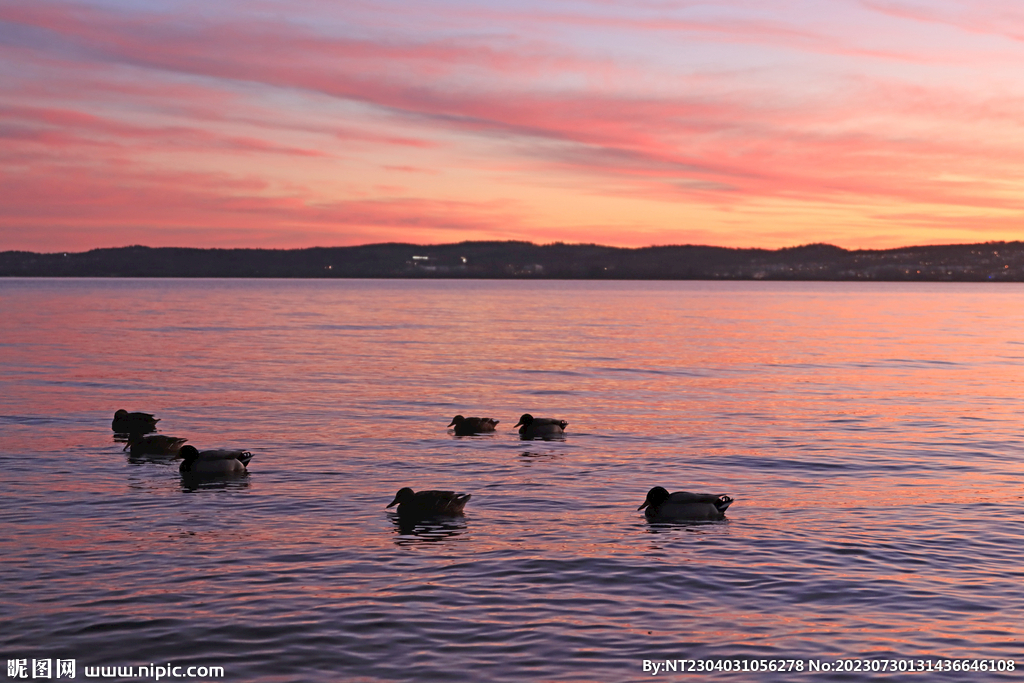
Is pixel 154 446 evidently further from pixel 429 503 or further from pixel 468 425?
pixel 429 503

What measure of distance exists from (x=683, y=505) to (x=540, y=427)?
34.7 feet

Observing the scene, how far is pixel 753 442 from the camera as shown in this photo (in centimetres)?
2811

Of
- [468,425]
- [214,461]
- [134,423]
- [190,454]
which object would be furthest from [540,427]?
[134,423]

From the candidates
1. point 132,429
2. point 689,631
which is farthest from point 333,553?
point 132,429

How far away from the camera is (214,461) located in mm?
21797

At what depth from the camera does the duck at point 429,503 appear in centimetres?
1800

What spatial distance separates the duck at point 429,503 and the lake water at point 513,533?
1.22 feet

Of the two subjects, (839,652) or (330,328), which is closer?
(839,652)

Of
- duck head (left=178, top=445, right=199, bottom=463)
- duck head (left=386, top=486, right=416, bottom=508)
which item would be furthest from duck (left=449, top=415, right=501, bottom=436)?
duck head (left=386, top=486, right=416, bottom=508)

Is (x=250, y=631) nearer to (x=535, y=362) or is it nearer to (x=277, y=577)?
(x=277, y=577)

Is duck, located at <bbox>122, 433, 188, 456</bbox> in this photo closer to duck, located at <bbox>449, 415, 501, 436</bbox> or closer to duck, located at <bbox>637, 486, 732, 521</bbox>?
duck, located at <bbox>449, 415, 501, 436</bbox>

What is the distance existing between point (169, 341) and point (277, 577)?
56706 mm

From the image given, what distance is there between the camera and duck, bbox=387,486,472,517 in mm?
18000

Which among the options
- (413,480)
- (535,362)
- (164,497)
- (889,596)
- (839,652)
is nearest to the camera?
(839,652)
